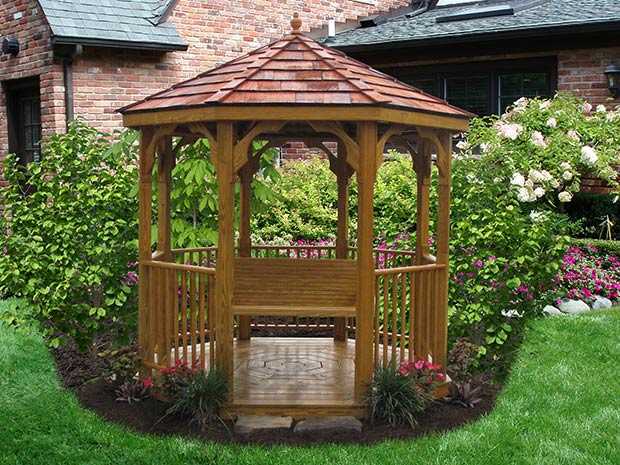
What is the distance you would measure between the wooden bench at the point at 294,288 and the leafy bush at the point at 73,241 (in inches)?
46.0

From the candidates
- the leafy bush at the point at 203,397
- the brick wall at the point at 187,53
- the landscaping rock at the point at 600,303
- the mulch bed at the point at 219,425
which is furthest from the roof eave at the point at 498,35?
the leafy bush at the point at 203,397

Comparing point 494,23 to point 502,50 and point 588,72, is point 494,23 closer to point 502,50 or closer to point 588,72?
point 502,50

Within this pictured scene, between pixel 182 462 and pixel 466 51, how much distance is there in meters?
10.4

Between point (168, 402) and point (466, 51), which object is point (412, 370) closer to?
point (168, 402)

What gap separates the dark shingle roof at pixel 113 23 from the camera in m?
12.3

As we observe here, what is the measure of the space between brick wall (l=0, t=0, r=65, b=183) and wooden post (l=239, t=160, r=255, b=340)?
16.8ft

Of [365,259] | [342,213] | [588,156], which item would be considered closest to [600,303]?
[588,156]

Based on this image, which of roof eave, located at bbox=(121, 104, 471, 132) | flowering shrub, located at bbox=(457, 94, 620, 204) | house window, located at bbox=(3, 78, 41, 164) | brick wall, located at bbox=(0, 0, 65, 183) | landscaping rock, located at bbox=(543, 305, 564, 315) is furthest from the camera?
house window, located at bbox=(3, 78, 41, 164)

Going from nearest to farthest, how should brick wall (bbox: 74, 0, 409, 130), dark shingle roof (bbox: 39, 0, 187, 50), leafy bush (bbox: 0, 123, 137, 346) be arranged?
leafy bush (bbox: 0, 123, 137, 346) < dark shingle roof (bbox: 39, 0, 187, 50) < brick wall (bbox: 74, 0, 409, 130)

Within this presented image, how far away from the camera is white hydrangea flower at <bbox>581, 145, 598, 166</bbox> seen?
10.8 m

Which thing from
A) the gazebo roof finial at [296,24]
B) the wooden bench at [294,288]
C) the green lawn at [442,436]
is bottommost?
the green lawn at [442,436]

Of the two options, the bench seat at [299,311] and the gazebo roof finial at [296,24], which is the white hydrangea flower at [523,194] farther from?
the bench seat at [299,311]

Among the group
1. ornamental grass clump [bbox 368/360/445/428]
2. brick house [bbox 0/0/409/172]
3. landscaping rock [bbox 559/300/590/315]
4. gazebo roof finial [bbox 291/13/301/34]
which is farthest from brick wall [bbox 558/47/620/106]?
ornamental grass clump [bbox 368/360/445/428]

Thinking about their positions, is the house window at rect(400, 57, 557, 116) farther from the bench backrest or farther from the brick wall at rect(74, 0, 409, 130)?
the bench backrest
